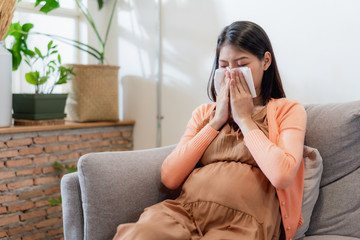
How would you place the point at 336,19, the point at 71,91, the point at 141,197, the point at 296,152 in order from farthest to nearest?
1. the point at 71,91
2. the point at 336,19
3. the point at 141,197
4. the point at 296,152

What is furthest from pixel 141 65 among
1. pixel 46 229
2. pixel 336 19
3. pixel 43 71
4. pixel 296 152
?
pixel 296 152

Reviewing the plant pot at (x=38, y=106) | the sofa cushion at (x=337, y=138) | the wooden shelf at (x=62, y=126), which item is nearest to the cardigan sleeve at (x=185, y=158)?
the sofa cushion at (x=337, y=138)

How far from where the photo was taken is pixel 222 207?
1279mm

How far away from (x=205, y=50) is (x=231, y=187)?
1.13m

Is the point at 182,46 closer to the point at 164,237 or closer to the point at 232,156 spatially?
the point at 232,156

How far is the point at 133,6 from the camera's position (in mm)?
2666

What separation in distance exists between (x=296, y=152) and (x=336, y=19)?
71 centimetres

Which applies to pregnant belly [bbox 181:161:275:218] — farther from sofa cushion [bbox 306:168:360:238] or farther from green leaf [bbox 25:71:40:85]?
green leaf [bbox 25:71:40:85]

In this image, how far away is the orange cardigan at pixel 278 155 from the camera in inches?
49.7

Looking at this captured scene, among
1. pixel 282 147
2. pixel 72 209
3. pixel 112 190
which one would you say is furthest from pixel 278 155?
pixel 72 209

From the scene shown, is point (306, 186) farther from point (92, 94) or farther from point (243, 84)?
point (92, 94)

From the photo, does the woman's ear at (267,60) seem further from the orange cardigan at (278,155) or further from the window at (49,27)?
the window at (49,27)

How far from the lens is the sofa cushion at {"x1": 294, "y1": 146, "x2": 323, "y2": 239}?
138cm

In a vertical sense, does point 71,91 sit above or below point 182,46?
below
